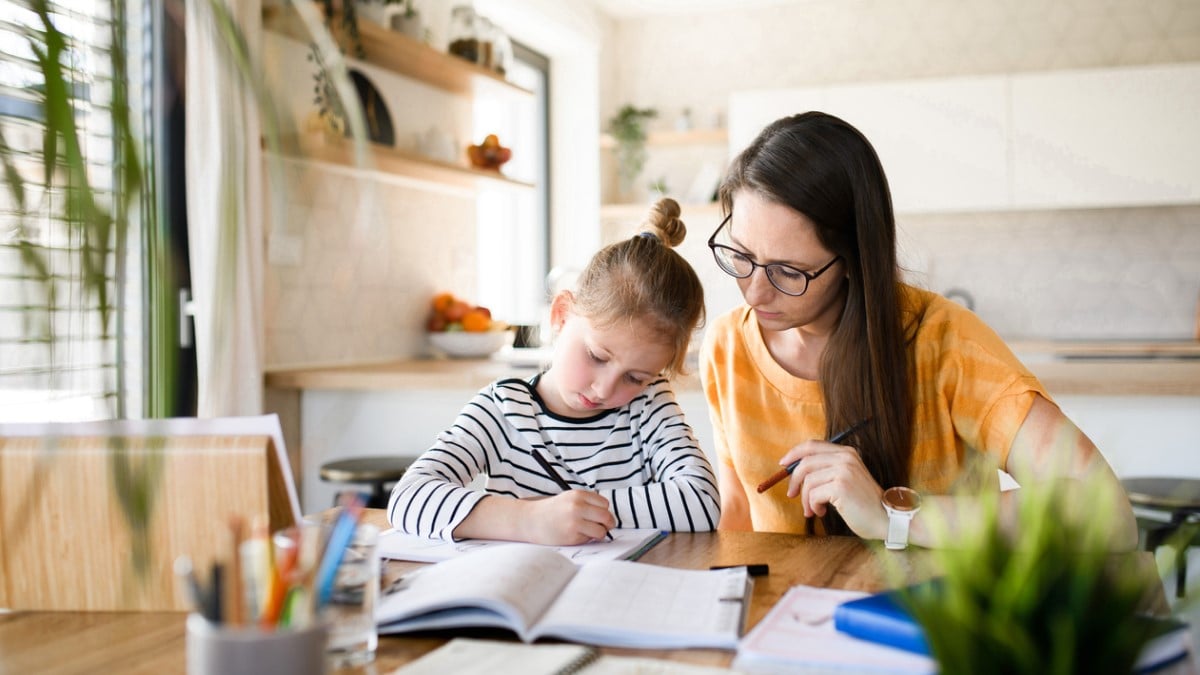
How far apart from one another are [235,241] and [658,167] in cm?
518

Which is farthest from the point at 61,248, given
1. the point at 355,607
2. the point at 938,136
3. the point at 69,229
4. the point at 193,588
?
the point at 938,136

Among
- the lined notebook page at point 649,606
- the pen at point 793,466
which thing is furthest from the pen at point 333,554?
the pen at point 793,466

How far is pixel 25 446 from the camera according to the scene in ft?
3.08

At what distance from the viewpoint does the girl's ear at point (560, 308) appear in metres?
1.65

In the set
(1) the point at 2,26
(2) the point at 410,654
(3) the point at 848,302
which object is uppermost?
(1) the point at 2,26

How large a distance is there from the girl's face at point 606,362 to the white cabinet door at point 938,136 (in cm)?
335

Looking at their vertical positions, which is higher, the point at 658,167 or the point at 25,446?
the point at 658,167

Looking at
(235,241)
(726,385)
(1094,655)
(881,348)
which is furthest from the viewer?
(726,385)

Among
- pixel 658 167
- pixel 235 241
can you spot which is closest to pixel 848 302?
pixel 235 241

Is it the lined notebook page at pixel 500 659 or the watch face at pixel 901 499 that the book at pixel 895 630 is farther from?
the watch face at pixel 901 499

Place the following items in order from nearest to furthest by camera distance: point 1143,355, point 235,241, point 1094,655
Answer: point 235,241
point 1094,655
point 1143,355

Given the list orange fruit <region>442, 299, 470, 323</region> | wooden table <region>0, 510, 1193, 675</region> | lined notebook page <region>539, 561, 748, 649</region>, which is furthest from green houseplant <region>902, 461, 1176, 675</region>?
orange fruit <region>442, 299, 470, 323</region>

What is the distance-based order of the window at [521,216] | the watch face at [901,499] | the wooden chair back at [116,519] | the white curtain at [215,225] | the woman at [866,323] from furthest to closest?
→ 1. the window at [521,216]
2. the white curtain at [215,225]
3. the woman at [866,323]
4. the watch face at [901,499]
5. the wooden chair back at [116,519]

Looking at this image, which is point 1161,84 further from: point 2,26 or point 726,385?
point 2,26
